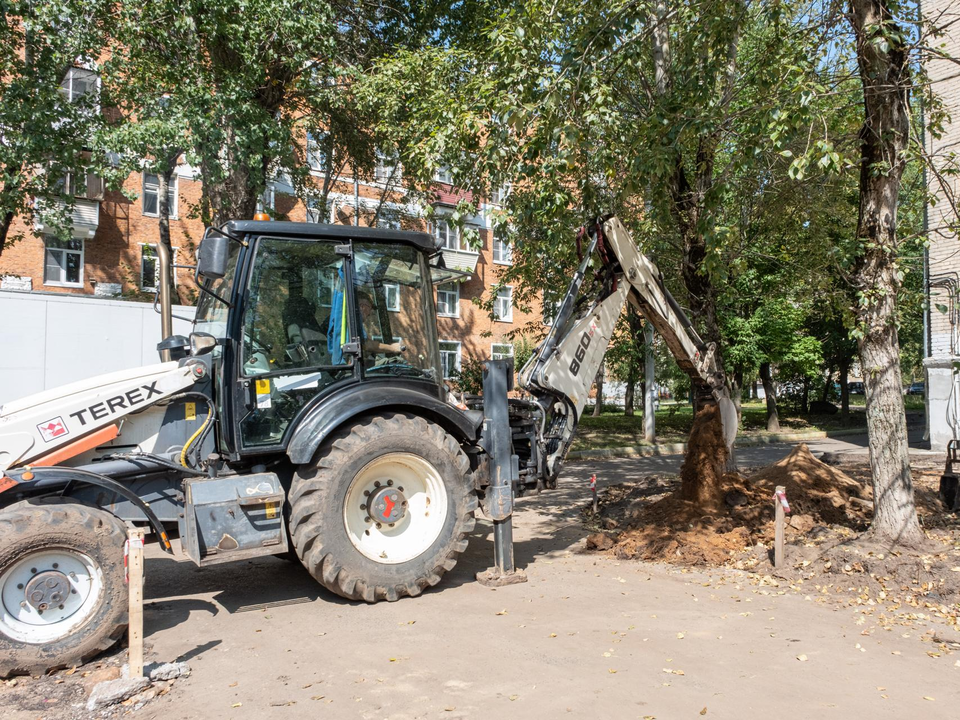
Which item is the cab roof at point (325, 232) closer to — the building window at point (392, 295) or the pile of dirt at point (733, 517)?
the building window at point (392, 295)

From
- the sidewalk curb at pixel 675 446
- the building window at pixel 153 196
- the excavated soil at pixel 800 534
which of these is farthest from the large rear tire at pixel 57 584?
the building window at pixel 153 196

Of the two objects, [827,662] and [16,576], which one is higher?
[16,576]

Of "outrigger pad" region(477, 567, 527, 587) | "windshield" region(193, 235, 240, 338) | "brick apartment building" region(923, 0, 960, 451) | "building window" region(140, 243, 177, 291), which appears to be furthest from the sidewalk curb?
"building window" region(140, 243, 177, 291)

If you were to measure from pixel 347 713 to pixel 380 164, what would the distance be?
15288mm

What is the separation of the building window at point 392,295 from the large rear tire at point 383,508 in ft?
3.15

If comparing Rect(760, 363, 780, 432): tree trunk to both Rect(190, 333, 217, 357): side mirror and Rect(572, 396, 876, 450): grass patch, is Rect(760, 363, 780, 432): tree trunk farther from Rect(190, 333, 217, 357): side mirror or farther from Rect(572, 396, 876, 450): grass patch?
Rect(190, 333, 217, 357): side mirror

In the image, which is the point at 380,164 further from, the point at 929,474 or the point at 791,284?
the point at 929,474

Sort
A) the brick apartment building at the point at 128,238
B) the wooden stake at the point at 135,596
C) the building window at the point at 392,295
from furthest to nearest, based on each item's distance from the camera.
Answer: the brick apartment building at the point at 128,238 < the building window at the point at 392,295 < the wooden stake at the point at 135,596

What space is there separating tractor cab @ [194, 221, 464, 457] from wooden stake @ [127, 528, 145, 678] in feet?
4.08

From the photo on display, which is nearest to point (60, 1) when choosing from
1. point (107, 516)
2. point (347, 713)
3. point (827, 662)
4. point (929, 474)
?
point (107, 516)

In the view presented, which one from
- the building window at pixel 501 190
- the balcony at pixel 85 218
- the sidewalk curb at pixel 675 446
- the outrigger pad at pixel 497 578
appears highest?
the balcony at pixel 85 218

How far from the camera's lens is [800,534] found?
750 cm

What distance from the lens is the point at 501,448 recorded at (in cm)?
643

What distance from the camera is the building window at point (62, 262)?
75.0ft
